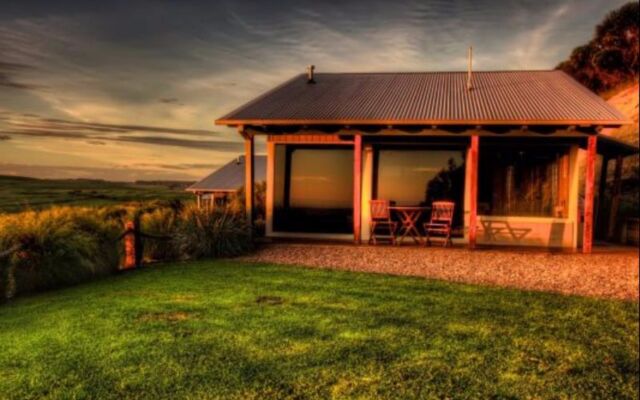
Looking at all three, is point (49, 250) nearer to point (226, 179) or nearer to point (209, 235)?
point (209, 235)

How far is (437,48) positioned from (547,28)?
5.97 ft

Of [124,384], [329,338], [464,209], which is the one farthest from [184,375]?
[464,209]

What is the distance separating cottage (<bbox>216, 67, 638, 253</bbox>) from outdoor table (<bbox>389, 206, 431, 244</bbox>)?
2.41 ft

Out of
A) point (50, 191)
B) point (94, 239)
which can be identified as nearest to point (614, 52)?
point (94, 239)

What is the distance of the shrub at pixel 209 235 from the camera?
11805mm

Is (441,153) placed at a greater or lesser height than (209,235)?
greater

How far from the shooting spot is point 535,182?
553 inches

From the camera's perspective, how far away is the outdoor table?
43.2 feet

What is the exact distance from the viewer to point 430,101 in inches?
559

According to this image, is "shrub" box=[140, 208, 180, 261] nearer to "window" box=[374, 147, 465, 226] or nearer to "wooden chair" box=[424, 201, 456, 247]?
"window" box=[374, 147, 465, 226]

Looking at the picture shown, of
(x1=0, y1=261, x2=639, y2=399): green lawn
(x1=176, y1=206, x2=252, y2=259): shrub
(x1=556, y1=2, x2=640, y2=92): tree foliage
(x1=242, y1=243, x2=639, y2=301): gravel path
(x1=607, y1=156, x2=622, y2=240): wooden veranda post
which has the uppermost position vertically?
(x1=556, y1=2, x2=640, y2=92): tree foliage

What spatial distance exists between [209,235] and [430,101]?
243 inches

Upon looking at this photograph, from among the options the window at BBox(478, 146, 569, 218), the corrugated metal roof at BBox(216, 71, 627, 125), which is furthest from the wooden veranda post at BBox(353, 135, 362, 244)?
the window at BBox(478, 146, 569, 218)

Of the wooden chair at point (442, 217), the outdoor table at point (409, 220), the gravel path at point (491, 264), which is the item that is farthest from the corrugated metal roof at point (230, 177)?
the gravel path at point (491, 264)
